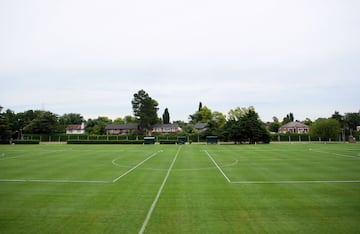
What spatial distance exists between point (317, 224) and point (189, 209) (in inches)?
152

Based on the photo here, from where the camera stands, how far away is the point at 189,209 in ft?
27.5

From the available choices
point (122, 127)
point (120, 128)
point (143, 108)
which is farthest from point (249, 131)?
point (120, 128)

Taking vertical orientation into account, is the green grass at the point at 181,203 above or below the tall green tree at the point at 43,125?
below

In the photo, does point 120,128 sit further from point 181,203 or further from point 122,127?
point 181,203

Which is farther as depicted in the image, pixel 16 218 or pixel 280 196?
pixel 280 196

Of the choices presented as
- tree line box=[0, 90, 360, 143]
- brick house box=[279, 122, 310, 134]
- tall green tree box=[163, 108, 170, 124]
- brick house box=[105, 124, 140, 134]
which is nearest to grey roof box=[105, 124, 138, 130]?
brick house box=[105, 124, 140, 134]

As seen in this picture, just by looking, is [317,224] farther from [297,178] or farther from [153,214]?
[297,178]

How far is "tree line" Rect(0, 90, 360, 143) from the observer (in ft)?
167

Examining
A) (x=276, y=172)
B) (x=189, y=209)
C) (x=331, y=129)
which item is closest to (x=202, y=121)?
(x=331, y=129)

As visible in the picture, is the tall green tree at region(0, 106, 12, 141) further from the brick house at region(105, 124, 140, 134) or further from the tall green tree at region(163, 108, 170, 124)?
the tall green tree at region(163, 108, 170, 124)

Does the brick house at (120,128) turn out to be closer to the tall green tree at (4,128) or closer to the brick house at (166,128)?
the brick house at (166,128)

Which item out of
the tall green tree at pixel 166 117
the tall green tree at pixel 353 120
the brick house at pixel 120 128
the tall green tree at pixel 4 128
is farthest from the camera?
the tall green tree at pixel 166 117

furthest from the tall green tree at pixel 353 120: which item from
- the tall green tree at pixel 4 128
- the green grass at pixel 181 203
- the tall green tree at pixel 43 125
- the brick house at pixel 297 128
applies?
the tall green tree at pixel 4 128

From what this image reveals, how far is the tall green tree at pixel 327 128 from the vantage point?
167 feet
